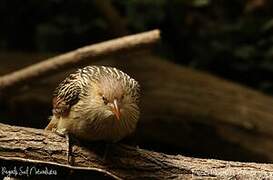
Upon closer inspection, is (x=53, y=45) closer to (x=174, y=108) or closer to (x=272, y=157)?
(x=174, y=108)

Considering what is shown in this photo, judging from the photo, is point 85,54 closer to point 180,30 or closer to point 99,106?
point 99,106

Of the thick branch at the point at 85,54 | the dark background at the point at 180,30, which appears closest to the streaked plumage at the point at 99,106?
the thick branch at the point at 85,54

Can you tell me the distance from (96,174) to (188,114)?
2.48 m

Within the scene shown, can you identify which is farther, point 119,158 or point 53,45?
point 53,45

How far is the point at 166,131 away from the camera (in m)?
5.39

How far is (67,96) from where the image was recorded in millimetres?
3055

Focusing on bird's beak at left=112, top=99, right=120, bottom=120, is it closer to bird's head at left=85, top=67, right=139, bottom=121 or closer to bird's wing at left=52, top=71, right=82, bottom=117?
bird's head at left=85, top=67, right=139, bottom=121

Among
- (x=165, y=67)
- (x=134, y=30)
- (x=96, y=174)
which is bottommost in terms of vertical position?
(x=96, y=174)

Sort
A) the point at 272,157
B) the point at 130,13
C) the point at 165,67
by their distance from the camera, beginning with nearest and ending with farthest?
the point at 272,157 → the point at 165,67 → the point at 130,13

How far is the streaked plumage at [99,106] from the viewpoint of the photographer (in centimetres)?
281

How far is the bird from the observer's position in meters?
2.81

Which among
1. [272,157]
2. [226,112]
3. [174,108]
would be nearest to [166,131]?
[174,108]

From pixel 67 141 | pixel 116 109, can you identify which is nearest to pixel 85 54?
pixel 67 141

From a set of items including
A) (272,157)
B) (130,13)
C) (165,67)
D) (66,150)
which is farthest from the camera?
(130,13)
